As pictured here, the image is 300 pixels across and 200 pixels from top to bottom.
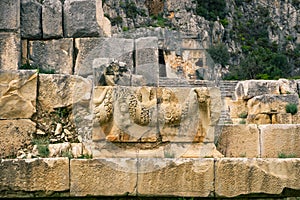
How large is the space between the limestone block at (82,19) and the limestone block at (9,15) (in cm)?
90

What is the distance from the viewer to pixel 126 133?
8.53 m

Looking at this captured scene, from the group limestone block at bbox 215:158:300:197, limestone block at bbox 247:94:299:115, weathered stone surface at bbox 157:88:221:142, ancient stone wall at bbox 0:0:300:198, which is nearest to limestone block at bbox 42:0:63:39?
ancient stone wall at bbox 0:0:300:198

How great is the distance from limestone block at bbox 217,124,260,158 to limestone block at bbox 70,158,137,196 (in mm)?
1673

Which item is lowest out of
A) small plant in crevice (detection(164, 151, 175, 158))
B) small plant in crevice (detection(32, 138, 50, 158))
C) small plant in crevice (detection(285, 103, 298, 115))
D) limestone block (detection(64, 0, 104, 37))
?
small plant in crevice (detection(164, 151, 175, 158))

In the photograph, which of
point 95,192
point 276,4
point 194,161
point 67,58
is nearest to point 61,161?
point 95,192

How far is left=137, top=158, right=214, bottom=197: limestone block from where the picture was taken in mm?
8164

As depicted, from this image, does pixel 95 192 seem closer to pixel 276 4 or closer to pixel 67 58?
pixel 67 58

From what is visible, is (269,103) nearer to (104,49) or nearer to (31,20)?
(104,49)

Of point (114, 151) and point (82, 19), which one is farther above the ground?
point (82, 19)

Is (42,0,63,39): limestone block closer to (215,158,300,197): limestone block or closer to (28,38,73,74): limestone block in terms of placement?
(28,38,73,74): limestone block

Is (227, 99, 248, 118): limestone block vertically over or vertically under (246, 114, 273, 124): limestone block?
over

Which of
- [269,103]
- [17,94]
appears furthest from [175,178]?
[269,103]

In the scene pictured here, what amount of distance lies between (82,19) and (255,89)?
7.31 m

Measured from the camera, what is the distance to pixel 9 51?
10727mm
